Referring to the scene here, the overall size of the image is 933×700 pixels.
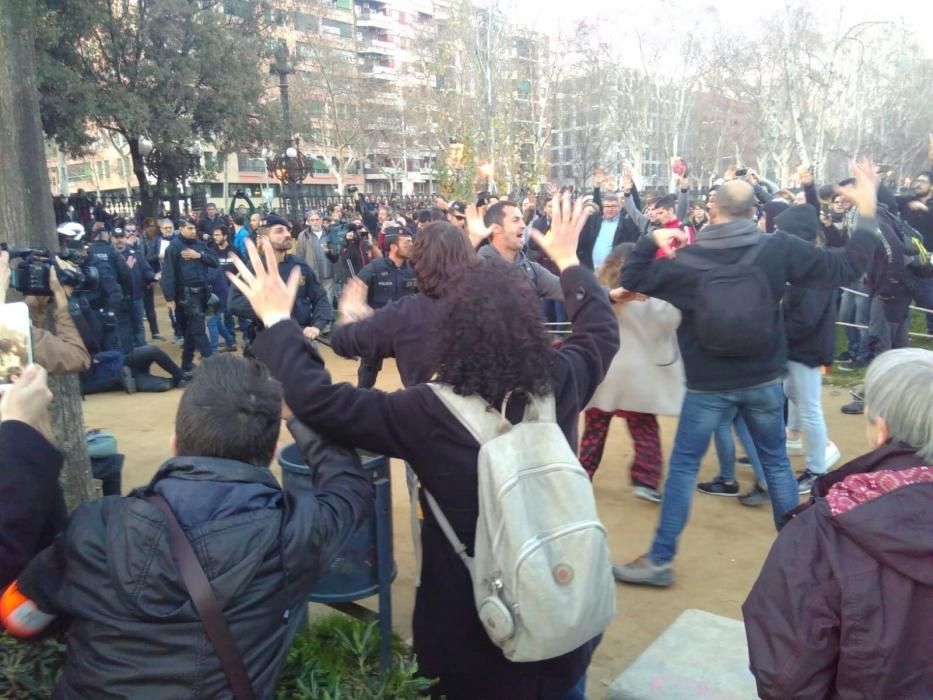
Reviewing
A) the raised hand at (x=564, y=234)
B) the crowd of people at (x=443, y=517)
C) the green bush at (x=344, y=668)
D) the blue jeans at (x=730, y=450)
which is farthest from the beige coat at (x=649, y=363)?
the green bush at (x=344, y=668)

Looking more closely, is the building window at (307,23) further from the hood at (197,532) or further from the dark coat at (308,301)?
the hood at (197,532)

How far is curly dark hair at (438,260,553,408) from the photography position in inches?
83.1

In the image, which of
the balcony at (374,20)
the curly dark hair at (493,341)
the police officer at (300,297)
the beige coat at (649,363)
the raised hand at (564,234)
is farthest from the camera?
the balcony at (374,20)

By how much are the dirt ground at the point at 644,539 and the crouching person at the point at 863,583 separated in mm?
1851

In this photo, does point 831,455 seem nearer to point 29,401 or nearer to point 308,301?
point 308,301

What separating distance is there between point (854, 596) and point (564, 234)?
68.1 inches

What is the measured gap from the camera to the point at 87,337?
13.6ft

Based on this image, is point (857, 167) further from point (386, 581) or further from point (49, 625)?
point (49, 625)

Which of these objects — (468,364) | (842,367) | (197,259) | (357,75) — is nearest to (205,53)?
(197,259)

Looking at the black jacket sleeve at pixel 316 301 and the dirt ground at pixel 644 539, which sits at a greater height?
the black jacket sleeve at pixel 316 301

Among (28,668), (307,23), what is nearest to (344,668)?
(28,668)

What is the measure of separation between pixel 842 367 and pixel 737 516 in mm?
4617

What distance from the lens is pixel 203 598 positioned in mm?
1576

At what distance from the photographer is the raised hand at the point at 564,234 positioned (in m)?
2.91
